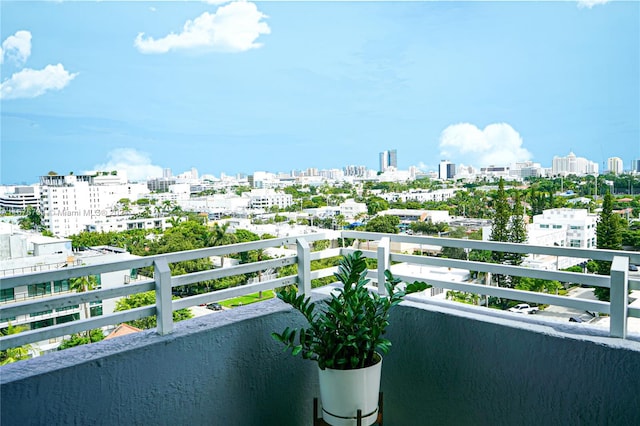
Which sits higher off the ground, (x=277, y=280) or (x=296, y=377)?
(x=277, y=280)

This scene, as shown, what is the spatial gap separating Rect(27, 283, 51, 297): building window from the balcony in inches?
6.7

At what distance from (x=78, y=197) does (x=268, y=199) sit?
2.92 meters

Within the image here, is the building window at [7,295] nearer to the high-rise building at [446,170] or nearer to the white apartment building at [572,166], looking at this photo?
the white apartment building at [572,166]

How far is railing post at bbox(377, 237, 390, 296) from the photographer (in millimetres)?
2754

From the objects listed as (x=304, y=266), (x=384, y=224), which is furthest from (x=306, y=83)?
(x=304, y=266)

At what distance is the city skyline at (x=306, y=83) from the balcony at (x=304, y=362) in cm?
346

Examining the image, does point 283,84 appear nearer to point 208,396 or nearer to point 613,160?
point 613,160

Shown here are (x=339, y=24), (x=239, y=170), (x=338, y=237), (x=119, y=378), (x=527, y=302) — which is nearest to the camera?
(x=119, y=378)

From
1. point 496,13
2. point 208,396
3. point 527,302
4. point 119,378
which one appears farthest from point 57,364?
point 496,13

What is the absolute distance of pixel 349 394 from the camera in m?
2.12

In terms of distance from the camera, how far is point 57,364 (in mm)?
1766

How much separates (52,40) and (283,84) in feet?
36.1

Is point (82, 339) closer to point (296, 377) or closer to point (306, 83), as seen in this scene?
point (296, 377)

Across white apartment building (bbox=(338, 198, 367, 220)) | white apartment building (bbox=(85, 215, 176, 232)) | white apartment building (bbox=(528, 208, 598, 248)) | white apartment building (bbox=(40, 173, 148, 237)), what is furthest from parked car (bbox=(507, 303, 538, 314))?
white apartment building (bbox=(40, 173, 148, 237))
